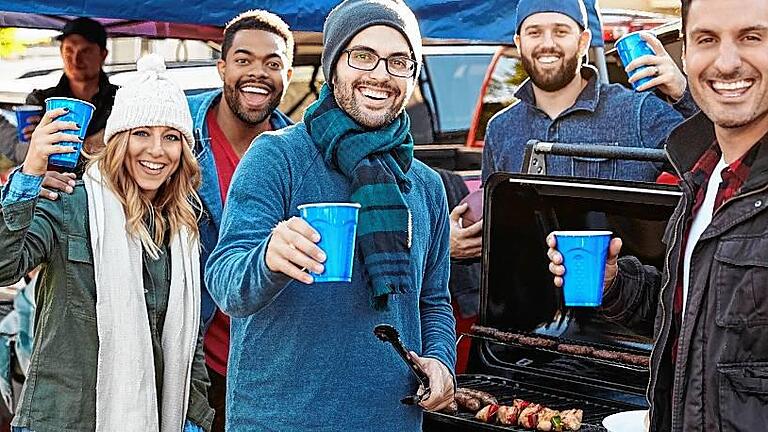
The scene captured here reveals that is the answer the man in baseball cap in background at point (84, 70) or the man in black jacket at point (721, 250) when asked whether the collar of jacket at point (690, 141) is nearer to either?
the man in black jacket at point (721, 250)

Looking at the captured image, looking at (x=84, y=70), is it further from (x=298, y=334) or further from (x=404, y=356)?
(x=404, y=356)

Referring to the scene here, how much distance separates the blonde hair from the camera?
3.71 meters

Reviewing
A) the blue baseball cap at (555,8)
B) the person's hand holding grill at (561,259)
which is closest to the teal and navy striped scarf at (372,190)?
the person's hand holding grill at (561,259)

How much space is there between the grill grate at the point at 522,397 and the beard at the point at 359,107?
3.18 ft

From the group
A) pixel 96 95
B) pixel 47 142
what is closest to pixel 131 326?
pixel 47 142

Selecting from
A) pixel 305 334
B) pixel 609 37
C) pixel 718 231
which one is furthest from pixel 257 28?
pixel 609 37

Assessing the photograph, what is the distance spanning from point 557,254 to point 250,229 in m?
0.78

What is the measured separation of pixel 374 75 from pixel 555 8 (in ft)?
6.13

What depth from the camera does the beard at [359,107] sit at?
120 inches

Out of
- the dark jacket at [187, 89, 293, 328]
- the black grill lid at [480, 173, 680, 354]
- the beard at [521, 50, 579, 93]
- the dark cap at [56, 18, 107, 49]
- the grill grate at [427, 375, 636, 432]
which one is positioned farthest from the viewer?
the dark cap at [56, 18, 107, 49]

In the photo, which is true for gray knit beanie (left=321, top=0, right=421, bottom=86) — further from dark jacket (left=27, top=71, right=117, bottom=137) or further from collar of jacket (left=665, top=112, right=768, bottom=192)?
dark jacket (left=27, top=71, right=117, bottom=137)

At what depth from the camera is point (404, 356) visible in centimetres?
296

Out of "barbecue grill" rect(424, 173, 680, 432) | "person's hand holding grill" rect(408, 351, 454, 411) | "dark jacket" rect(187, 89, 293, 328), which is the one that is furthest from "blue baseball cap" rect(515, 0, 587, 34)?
"person's hand holding grill" rect(408, 351, 454, 411)

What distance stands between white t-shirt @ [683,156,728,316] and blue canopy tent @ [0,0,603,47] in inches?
108
